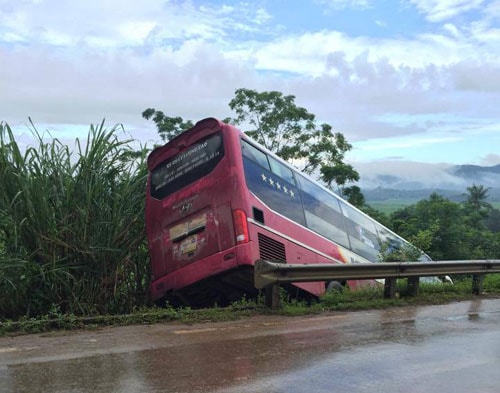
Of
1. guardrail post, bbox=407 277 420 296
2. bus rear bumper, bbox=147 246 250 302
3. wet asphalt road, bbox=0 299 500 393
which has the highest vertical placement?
bus rear bumper, bbox=147 246 250 302

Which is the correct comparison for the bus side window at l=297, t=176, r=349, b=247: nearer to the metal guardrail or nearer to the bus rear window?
A: the metal guardrail

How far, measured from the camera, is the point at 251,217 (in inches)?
339

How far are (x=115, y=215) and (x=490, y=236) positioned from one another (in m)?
26.1

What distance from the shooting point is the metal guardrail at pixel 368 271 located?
806cm

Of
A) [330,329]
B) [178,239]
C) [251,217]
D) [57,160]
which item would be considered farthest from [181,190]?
[330,329]

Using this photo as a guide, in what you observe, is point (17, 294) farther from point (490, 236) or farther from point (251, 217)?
point (490, 236)

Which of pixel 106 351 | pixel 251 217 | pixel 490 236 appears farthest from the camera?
pixel 490 236

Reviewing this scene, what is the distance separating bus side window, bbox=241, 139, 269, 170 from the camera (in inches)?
359

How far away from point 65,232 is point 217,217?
2.29 meters

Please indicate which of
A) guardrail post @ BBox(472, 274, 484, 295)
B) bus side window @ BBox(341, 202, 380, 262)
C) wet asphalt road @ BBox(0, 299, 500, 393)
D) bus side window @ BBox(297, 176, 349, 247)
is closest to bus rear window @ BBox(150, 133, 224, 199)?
bus side window @ BBox(297, 176, 349, 247)

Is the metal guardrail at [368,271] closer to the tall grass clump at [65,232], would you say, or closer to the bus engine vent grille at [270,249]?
the bus engine vent grille at [270,249]

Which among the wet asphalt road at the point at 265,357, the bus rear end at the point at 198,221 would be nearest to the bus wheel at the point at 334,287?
the bus rear end at the point at 198,221

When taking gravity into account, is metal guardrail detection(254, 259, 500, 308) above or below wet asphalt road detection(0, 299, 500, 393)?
above

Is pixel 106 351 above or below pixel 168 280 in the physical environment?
below
